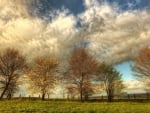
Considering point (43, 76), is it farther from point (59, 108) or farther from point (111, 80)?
point (59, 108)

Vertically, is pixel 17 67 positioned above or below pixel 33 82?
above

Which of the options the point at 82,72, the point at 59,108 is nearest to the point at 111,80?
the point at 82,72

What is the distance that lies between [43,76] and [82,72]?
10.0 meters

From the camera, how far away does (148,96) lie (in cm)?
7731

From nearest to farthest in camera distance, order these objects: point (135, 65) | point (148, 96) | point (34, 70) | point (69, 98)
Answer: point (135, 65) → point (34, 70) → point (69, 98) → point (148, 96)

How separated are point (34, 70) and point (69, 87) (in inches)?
407

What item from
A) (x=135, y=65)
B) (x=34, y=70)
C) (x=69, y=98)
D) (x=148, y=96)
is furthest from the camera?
(x=148, y=96)

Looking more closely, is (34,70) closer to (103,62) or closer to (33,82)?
(33,82)

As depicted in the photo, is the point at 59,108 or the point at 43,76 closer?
the point at 59,108

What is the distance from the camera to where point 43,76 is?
6038 cm

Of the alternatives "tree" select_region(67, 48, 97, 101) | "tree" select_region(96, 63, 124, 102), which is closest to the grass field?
"tree" select_region(67, 48, 97, 101)

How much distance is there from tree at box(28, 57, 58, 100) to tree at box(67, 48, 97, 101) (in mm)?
4826

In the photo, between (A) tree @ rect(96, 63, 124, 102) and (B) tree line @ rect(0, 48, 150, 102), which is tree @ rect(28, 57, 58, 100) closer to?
(B) tree line @ rect(0, 48, 150, 102)

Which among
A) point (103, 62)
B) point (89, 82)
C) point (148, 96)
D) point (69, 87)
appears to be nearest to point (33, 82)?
point (69, 87)
